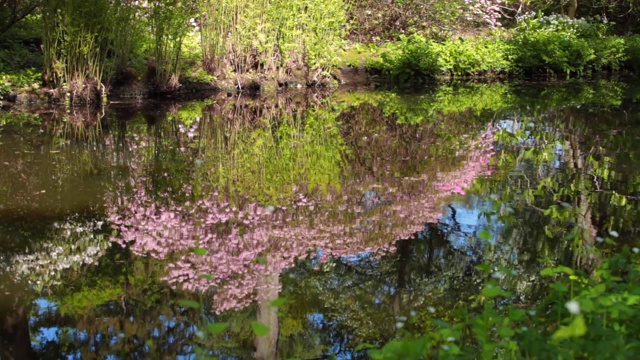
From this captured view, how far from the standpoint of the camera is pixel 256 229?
4980 millimetres

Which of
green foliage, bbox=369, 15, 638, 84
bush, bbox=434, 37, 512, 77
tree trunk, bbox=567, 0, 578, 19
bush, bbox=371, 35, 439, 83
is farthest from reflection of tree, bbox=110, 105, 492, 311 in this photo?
tree trunk, bbox=567, 0, 578, 19

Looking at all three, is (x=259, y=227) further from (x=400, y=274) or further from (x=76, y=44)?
(x=76, y=44)

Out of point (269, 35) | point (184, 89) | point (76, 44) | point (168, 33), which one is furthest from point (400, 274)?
point (269, 35)

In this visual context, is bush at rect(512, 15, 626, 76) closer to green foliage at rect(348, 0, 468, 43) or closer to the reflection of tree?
green foliage at rect(348, 0, 468, 43)

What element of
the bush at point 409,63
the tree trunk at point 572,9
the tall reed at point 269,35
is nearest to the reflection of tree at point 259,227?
the tall reed at point 269,35

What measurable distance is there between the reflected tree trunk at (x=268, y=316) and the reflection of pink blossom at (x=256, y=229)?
41mm

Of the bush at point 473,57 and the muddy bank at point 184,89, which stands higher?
the bush at point 473,57

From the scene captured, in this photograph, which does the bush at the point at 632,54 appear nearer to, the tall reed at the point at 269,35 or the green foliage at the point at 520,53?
the green foliage at the point at 520,53

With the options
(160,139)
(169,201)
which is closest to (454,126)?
(160,139)

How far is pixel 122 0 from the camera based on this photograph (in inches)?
438

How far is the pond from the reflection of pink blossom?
0.06 ft

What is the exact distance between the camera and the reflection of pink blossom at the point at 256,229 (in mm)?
4141

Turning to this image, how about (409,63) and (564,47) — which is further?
(564,47)

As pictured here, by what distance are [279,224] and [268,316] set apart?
5.44 ft
